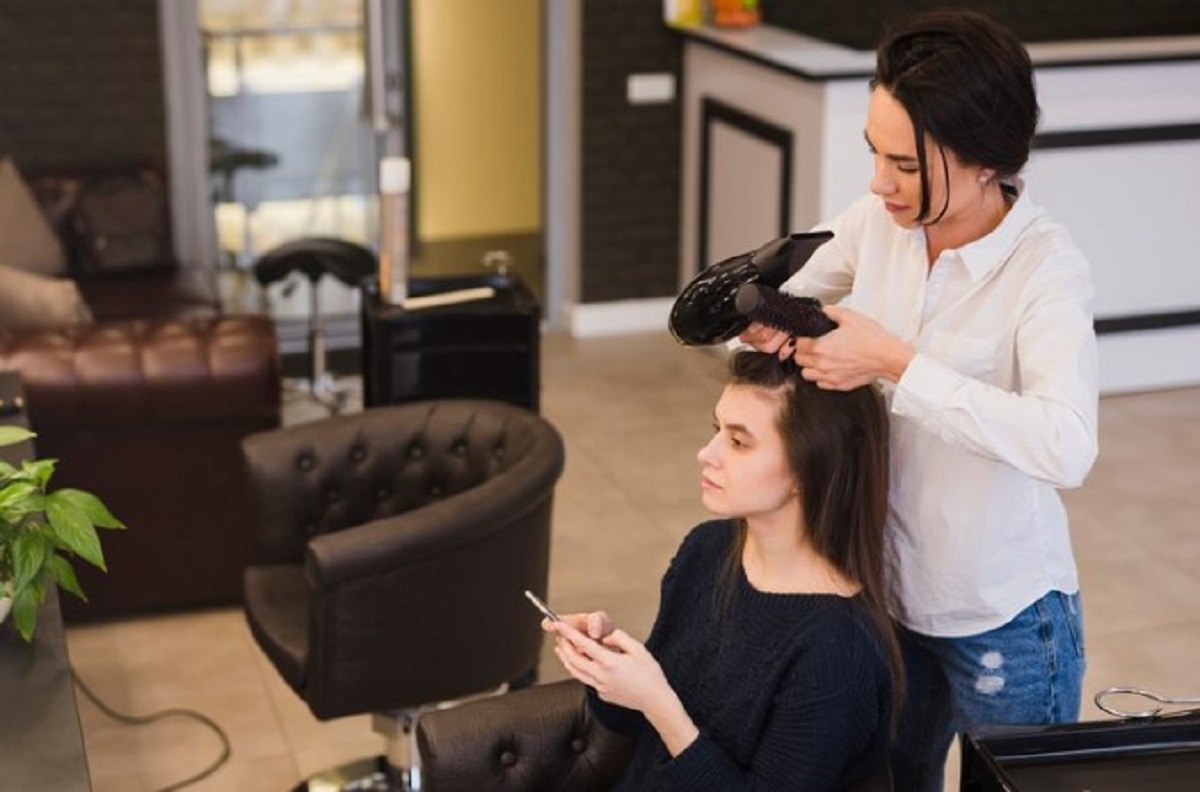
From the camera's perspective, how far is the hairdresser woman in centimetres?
216

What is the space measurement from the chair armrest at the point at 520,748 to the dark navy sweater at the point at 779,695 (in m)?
0.24

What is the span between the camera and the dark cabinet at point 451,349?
406 cm

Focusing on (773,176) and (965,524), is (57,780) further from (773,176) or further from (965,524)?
(773,176)

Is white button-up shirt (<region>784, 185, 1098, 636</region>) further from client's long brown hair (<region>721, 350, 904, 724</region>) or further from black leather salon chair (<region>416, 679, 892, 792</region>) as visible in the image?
black leather salon chair (<region>416, 679, 892, 792</region>)

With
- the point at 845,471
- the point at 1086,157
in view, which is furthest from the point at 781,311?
the point at 1086,157

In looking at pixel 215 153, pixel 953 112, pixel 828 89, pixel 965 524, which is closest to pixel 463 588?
pixel 965 524

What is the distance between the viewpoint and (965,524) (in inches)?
91.4

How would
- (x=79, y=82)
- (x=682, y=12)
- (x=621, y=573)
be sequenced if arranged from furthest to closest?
(x=682, y=12)
(x=79, y=82)
(x=621, y=573)

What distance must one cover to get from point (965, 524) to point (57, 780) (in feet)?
4.14

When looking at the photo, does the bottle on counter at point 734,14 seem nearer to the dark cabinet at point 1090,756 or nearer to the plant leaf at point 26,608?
the plant leaf at point 26,608

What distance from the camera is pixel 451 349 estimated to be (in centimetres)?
409

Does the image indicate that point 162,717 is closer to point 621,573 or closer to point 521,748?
point 621,573

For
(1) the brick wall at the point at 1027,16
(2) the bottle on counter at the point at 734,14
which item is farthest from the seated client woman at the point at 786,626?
(1) the brick wall at the point at 1027,16

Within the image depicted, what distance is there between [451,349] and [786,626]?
185 centimetres
